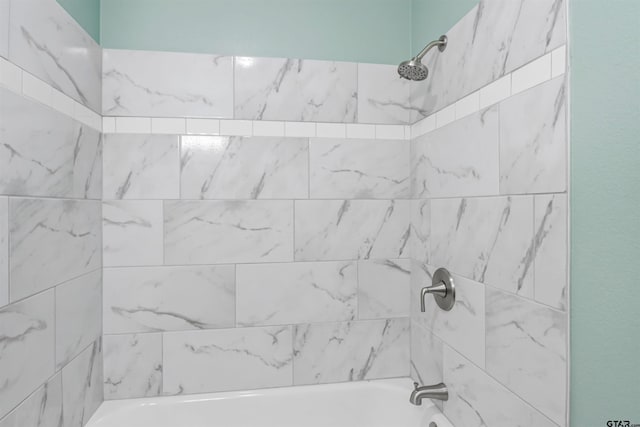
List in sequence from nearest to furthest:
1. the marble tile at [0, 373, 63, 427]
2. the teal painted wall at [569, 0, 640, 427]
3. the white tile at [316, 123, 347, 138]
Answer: the teal painted wall at [569, 0, 640, 427] → the marble tile at [0, 373, 63, 427] → the white tile at [316, 123, 347, 138]

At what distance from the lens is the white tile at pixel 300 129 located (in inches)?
67.1

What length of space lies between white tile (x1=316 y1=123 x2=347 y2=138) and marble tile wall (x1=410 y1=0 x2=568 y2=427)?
371 mm

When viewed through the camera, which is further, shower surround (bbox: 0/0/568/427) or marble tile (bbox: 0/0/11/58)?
shower surround (bbox: 0/0/568/427)

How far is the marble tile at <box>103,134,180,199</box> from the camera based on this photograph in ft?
5.19

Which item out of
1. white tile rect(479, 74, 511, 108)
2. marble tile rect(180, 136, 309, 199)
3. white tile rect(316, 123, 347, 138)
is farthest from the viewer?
white tile rect(316, 123, 347, 138)

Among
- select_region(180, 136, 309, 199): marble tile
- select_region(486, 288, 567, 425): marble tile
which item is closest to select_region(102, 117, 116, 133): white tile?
→ select_region(180, 136, 309, 199): marble tile

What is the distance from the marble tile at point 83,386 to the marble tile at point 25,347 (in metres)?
0.14

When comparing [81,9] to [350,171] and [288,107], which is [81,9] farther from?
[350,171]

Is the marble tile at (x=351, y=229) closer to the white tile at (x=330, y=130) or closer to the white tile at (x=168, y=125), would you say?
the white tile at (x=330, y=130)

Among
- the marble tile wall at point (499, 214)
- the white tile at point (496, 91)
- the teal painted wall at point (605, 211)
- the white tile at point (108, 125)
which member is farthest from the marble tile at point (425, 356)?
the white tile at point (108, 125)

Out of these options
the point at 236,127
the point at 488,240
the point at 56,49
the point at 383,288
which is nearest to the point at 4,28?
the point at 56,49

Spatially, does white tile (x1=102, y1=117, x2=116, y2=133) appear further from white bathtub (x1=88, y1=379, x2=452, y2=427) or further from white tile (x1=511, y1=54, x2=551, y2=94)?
white tile (x1=511, y1=54, x2=551, y2=94)

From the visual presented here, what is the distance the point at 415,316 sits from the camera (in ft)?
5.74

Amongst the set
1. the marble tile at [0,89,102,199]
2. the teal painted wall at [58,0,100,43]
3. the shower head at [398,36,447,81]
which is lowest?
the marble tile at [0,89,102,199]
